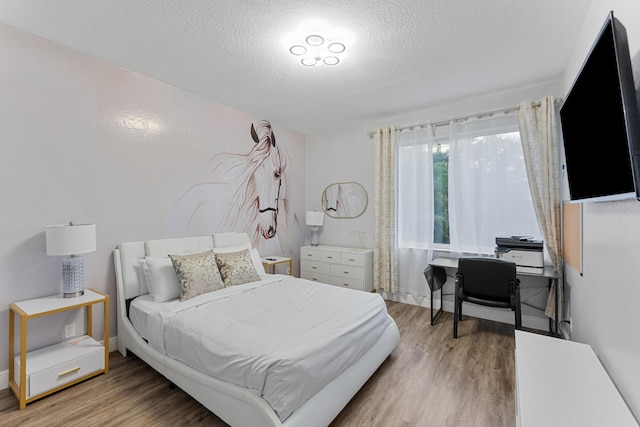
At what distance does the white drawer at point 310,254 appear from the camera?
4.38 m

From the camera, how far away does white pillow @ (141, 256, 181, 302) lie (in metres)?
2.50

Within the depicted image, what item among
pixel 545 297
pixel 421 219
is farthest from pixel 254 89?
pixel 545 297

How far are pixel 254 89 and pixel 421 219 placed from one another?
103 inches

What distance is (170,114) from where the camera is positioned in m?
3.08

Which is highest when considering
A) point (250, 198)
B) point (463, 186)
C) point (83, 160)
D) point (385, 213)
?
point (83, 160)

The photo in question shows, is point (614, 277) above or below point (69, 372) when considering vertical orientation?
above

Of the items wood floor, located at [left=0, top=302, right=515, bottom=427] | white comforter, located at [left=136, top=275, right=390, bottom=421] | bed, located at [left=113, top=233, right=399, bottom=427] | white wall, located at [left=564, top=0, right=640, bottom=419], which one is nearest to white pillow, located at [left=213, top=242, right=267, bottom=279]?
bed, located at [left=113, top=233, right=399, bottom=427]

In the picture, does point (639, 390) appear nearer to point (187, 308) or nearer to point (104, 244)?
point (187, 308)

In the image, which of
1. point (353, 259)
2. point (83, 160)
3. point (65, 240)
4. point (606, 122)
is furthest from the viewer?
point (353, 259)

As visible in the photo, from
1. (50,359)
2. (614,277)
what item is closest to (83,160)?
(50,359)

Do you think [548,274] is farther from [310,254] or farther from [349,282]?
[310,254]

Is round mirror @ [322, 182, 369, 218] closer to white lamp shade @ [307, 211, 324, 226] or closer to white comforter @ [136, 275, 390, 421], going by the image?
white lamp shade @ [307, 211, 324, 226]

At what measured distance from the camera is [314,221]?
4.57 meters

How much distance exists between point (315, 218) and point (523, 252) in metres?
2.74
